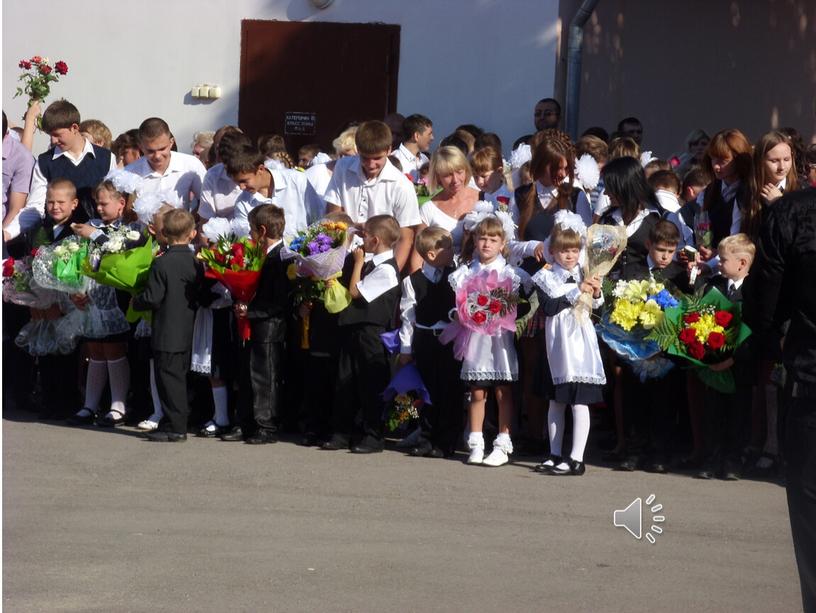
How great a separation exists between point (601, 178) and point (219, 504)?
367cm

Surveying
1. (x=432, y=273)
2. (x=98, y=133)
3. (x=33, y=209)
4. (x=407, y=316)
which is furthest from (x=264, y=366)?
(x=98, y=133)

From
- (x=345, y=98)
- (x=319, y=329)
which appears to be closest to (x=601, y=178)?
(x=319, y=329)

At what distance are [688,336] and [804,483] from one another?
3.88 m

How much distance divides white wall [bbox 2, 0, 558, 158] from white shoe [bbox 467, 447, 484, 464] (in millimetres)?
6901

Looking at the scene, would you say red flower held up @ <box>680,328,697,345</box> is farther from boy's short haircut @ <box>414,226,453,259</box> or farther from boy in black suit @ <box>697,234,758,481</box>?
boy's short haircut @ <box>414,226,453,259</box>

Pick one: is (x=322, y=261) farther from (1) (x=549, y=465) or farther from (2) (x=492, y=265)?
(1) (x=549, y=465)

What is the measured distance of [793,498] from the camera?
4.70 m

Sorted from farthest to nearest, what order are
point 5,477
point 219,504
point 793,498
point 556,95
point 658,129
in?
point 658,129 < point 556,95 < point 5,477 < point 219,504 < point 793,498

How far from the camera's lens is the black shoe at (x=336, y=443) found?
9.38 m

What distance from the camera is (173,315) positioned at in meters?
9.47

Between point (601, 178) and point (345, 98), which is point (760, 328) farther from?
point (345, 98)

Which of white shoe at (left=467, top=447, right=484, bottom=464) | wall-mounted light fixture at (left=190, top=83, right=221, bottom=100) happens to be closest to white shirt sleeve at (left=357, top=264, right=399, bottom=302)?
white shoe at (left=467, top=447, right=484, bottom=464)

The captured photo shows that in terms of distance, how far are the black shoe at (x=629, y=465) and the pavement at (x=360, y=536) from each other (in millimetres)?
139

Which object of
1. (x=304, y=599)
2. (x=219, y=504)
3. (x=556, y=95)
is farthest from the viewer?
(x=556, y=95)
